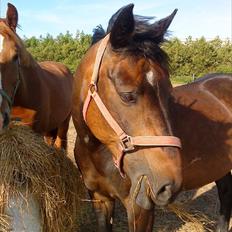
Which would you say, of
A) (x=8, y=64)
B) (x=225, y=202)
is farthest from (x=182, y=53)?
(x=8, y=64)

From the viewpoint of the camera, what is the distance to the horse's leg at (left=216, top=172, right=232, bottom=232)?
11.8 ft

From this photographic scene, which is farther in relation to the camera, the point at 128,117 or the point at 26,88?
the point at 26,88

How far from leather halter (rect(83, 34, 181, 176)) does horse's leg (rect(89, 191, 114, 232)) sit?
31.0 inches

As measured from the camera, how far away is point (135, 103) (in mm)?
1680

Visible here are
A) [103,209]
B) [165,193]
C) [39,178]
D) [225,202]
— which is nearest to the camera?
[165,193]

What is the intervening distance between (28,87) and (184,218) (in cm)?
188

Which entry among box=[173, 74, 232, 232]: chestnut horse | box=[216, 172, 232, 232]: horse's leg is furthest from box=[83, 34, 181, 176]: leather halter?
box=[216, 172, 232, 232]: horse's leg

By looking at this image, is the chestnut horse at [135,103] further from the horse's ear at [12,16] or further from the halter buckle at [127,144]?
the horse's ear at [12,16]

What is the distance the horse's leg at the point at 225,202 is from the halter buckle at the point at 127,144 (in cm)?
230

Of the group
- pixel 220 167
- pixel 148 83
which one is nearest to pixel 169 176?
pixel 148 83

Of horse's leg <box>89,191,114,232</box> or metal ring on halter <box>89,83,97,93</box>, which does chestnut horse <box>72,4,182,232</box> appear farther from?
horse's leg <box>89,191,114,232</box>

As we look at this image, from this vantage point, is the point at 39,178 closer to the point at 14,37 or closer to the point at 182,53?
the point at 14,37

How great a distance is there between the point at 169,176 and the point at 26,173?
3.05ft

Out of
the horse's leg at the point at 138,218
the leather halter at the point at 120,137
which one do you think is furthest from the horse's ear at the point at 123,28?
the horse's leg at the point at 138,218
